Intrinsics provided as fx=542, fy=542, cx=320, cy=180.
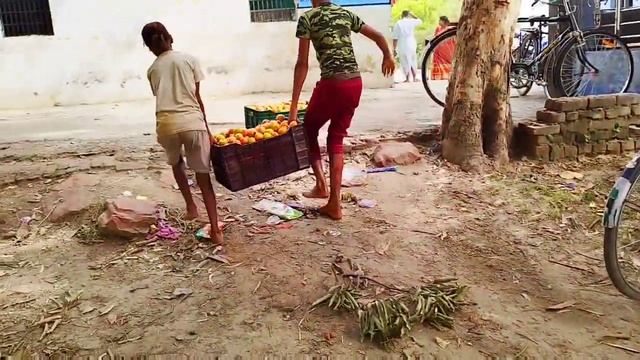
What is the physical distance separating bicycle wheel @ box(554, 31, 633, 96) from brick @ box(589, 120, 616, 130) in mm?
1293

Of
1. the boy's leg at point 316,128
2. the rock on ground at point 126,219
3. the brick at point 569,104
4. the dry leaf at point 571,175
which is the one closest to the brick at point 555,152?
the dry leaf at point 571,175

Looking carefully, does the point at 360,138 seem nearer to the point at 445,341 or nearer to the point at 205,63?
the point at 445,341

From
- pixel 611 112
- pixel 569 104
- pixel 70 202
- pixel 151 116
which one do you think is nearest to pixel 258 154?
pixel 70 202

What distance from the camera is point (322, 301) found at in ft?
9.64

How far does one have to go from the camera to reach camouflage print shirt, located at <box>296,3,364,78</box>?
11.7 ft

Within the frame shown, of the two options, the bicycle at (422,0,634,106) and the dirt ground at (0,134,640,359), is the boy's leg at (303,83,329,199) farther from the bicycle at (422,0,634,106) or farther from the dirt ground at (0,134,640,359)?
the bicycle at (422,0,634,106)

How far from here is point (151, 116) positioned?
7680 mm

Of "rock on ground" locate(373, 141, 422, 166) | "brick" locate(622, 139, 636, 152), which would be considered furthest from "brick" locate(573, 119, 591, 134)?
"rock on ground" locate(373, 141, 422, 166)

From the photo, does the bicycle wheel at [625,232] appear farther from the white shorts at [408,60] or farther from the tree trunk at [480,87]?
the white shorts at [408,60]

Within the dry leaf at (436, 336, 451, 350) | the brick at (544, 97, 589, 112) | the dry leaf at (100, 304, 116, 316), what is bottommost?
the dry leaf at (436, 336, 451, 350)

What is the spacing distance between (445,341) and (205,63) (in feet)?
27.6

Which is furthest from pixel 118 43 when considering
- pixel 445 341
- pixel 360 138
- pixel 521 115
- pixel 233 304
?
pixel 445 341

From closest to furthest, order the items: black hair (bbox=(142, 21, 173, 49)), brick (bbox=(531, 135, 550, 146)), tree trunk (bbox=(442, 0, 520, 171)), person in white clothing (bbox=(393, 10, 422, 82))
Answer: black hair (bbox=(142, 21, 173, 49)), tree trunk (bbox=(442, 0, 520, 171)), brick (bbox=(531, 135, 550, 146)), person in white clothing (bbox=(393, 10, 422, 82))

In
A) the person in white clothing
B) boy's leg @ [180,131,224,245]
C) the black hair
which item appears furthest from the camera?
the person in white clothing
